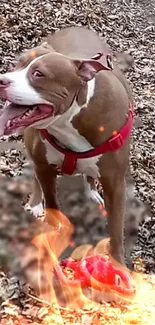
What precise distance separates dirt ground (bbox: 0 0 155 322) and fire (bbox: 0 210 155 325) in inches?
3.1

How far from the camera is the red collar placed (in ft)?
7.18

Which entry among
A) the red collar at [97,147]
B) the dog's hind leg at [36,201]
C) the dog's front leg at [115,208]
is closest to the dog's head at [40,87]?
the red collar at [97,147]

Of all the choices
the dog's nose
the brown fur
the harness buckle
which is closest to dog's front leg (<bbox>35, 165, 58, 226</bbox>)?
the brown fur

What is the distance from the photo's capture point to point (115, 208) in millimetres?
2398

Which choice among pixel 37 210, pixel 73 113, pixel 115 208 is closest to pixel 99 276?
pixel 115 208

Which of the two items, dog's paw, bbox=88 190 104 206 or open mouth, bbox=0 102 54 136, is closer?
open mouth, bbox=0 102 54 136

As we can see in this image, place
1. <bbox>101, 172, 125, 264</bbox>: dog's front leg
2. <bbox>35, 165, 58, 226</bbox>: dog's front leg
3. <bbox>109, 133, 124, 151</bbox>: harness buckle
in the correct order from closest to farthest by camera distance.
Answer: <bbox>109, 133, 124, 151</bbox>: harness buckle → <bbox>101, 172, 125, 264</bbox>: dog's front leg → <bbox>35, 165, 58, 226</bbox>: dog's front leg

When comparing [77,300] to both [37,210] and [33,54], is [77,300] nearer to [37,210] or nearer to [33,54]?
[37,210]

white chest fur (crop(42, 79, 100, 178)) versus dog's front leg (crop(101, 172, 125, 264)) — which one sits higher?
white chest fur (crop(42, 79, 100, 178))

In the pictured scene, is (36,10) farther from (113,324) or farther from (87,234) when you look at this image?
(113,324)

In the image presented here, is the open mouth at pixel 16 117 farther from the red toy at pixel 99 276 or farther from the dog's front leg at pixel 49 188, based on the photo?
the red toy at pixel 99 276

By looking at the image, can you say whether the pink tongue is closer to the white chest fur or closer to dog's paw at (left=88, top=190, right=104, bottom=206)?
the white chest fur

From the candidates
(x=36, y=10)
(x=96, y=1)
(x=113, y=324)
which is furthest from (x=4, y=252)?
(x=96, y=1)

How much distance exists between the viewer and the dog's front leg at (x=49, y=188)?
2.42m
